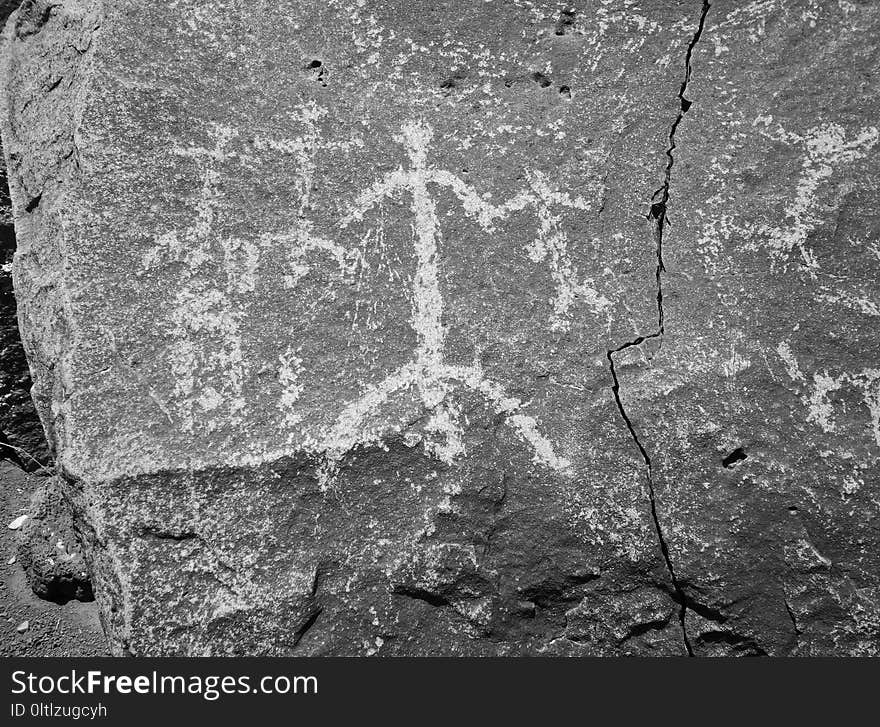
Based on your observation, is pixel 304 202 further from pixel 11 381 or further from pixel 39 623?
pixel 39 623

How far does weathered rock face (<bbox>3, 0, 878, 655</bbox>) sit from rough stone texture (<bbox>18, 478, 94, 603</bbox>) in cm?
38

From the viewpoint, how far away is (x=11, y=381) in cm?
164

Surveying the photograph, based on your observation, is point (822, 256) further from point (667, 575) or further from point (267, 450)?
point (267, 450)

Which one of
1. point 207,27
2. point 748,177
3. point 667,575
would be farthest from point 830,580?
point 207,27

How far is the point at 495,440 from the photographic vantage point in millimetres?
1220

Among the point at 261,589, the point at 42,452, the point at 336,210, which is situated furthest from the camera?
the point at 42,452

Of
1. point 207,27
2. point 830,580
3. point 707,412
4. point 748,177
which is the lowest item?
point 830,580

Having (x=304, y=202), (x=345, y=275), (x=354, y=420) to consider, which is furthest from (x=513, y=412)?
(x=304, y=202)

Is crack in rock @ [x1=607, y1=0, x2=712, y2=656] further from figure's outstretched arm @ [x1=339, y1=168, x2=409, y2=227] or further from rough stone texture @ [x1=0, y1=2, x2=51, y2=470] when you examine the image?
rough stone texture @ [x1=0, y1=2, x2=51, y2=470]

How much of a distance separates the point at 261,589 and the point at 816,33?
4.40ft

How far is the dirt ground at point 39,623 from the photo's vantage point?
4.84 ft

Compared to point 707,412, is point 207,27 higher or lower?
higher

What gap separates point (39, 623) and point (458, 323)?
42.2 inches

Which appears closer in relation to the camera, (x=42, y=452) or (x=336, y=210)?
(x=336, y=210)
